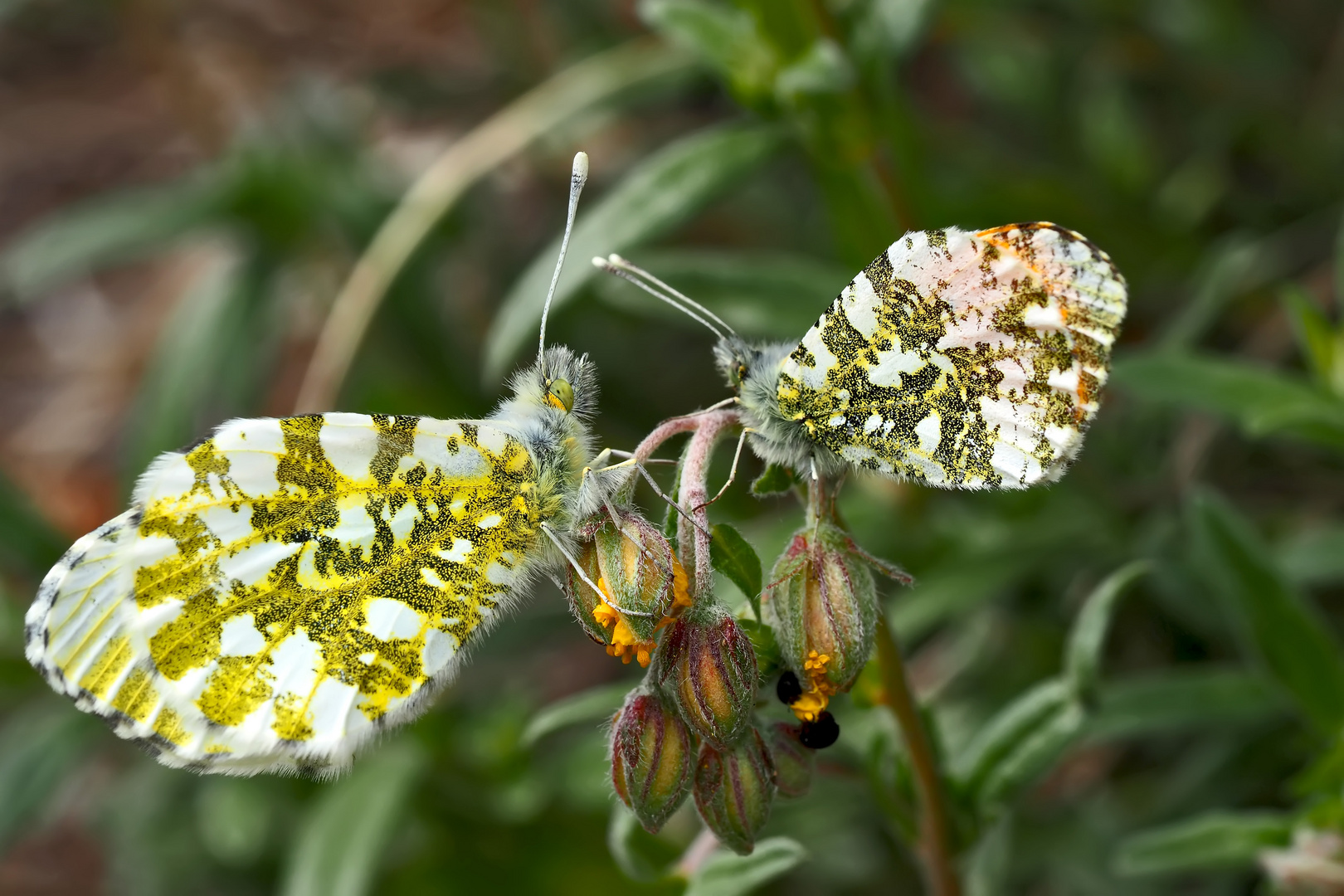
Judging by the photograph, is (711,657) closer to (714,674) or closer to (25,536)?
(714,674)

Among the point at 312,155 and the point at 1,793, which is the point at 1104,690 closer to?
the point at 1,793

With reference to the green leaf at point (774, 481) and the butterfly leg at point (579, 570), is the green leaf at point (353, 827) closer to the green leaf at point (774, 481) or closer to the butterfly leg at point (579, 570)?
the butterfly leg at point (579, 570)

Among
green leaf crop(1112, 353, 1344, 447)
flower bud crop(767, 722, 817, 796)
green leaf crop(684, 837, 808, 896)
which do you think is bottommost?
green leaf crop(684, 837, 808, 896)

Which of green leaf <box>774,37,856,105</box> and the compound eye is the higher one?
green leaf <box>774,37,856,105</box>

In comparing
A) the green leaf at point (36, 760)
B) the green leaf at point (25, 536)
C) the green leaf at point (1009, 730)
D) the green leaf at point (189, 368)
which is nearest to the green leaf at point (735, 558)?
the green leaf at point (1009, 730)

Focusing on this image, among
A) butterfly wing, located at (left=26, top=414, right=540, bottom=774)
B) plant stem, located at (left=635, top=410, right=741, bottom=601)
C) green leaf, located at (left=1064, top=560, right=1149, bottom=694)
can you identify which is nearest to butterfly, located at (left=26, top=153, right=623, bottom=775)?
butterfly wing, located at (left=26, top=414, right=540, bottom=774)

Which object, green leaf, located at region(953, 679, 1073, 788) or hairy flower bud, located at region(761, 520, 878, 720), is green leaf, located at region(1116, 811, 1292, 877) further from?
hairy flower bud, located at region(761, 520, 878, 720)
